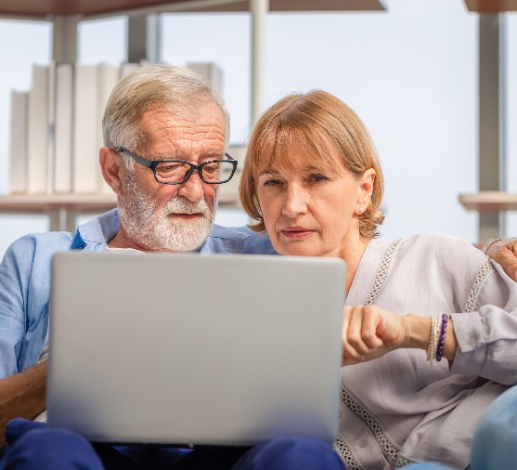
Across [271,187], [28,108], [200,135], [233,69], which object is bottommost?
[271,187]

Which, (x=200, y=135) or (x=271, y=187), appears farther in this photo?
(x=200, y=135)

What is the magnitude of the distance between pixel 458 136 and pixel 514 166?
0.23 metres

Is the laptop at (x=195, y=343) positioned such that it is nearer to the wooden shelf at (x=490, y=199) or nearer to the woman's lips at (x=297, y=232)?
the woman's lips at (x=297, y=232)

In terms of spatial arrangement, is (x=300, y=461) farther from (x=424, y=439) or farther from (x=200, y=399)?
(x=424, y=439)

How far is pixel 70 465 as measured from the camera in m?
1.04

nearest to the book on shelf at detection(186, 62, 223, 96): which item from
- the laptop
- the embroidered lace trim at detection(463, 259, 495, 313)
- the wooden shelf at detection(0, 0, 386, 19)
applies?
the wooden shelf at detection(0, 0, 386, 19)

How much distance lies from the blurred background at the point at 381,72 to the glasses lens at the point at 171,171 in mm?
890

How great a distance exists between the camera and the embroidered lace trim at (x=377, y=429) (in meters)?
1.38

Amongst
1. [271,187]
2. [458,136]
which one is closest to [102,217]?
[271,187]

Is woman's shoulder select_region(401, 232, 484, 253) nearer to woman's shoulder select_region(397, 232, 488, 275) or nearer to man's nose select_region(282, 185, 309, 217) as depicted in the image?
woman's shoulder select_region(397, 232, 488, 275)

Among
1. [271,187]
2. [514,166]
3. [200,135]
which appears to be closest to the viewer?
[271,187]

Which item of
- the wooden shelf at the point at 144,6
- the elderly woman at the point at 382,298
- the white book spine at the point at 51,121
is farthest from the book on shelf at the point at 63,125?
the elderly woman at the point at 382,298

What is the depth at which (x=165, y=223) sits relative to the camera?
1.83m

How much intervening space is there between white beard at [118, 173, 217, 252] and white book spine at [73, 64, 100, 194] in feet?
2.00
